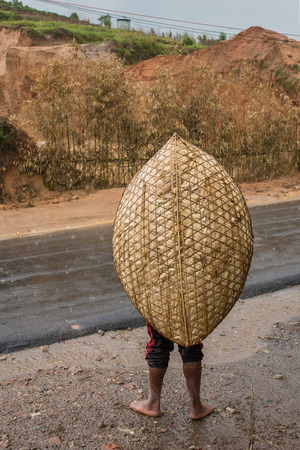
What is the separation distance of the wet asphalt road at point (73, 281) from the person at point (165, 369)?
63.5 inches

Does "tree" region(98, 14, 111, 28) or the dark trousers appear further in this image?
"tree" region(98, 14, 111, 28)

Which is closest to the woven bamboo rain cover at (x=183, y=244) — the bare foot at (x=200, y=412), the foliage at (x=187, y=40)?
the bare foot at (x=200, y=412)

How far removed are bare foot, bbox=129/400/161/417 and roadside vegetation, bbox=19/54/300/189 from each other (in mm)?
11542

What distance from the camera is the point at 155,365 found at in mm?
3000

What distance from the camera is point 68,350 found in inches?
164

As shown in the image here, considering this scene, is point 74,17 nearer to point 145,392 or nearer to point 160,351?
point 145,392

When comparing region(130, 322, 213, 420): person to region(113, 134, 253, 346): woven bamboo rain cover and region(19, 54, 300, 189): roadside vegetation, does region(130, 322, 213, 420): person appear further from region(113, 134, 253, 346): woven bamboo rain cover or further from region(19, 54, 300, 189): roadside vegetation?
region(19, 54, 300, 189): roadside vegetation

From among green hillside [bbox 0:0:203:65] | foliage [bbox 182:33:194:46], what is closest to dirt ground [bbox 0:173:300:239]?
green hillside [bbox 0:0:203:65]

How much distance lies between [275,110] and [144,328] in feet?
50.5

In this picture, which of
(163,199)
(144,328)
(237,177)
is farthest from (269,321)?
(237,177)

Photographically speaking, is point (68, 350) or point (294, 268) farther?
point (294, 268)

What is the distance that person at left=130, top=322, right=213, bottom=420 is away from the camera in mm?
2936

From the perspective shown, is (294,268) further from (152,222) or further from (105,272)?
(152,222)

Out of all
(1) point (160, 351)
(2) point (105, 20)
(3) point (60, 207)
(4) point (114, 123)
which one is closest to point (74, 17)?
(2) point (105, 20)
